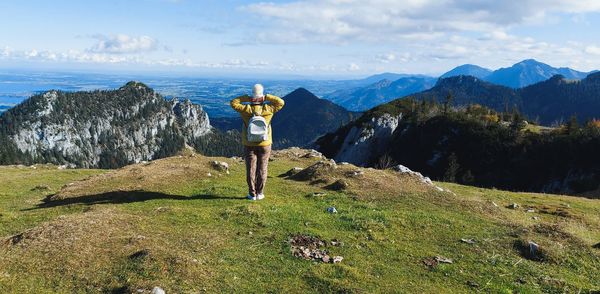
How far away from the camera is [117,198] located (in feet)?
72.8

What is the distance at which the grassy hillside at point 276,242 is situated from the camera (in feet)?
39.0

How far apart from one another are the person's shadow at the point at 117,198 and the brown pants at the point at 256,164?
1208 millimetres

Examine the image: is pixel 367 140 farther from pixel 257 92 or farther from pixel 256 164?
pixel 257 92

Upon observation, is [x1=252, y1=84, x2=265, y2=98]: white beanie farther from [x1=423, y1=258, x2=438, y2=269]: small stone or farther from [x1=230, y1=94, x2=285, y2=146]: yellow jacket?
[x1=423, y1=258, x2=438, y2=269]: small stone

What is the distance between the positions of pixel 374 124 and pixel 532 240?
546 feet

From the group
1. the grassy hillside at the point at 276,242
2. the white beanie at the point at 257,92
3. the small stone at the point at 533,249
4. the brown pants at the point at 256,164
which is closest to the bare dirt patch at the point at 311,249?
the grassy hillside at the point at 276,242

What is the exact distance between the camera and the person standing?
20172 millimetres

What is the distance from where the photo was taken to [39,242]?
1335 centimetres

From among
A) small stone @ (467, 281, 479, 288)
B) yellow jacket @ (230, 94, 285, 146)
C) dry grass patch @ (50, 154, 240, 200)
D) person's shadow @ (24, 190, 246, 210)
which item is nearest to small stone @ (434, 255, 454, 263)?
small stone @ (467, 281, 479, 288)

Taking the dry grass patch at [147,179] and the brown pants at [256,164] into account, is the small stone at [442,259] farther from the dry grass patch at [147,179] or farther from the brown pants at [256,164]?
the dry grass patch at [147,179]

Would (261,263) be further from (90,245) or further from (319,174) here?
(319,174)

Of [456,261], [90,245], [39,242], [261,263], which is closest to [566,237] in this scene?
[456,261]

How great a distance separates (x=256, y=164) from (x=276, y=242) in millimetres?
6976

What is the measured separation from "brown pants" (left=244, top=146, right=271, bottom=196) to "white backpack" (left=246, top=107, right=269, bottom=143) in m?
0.53
